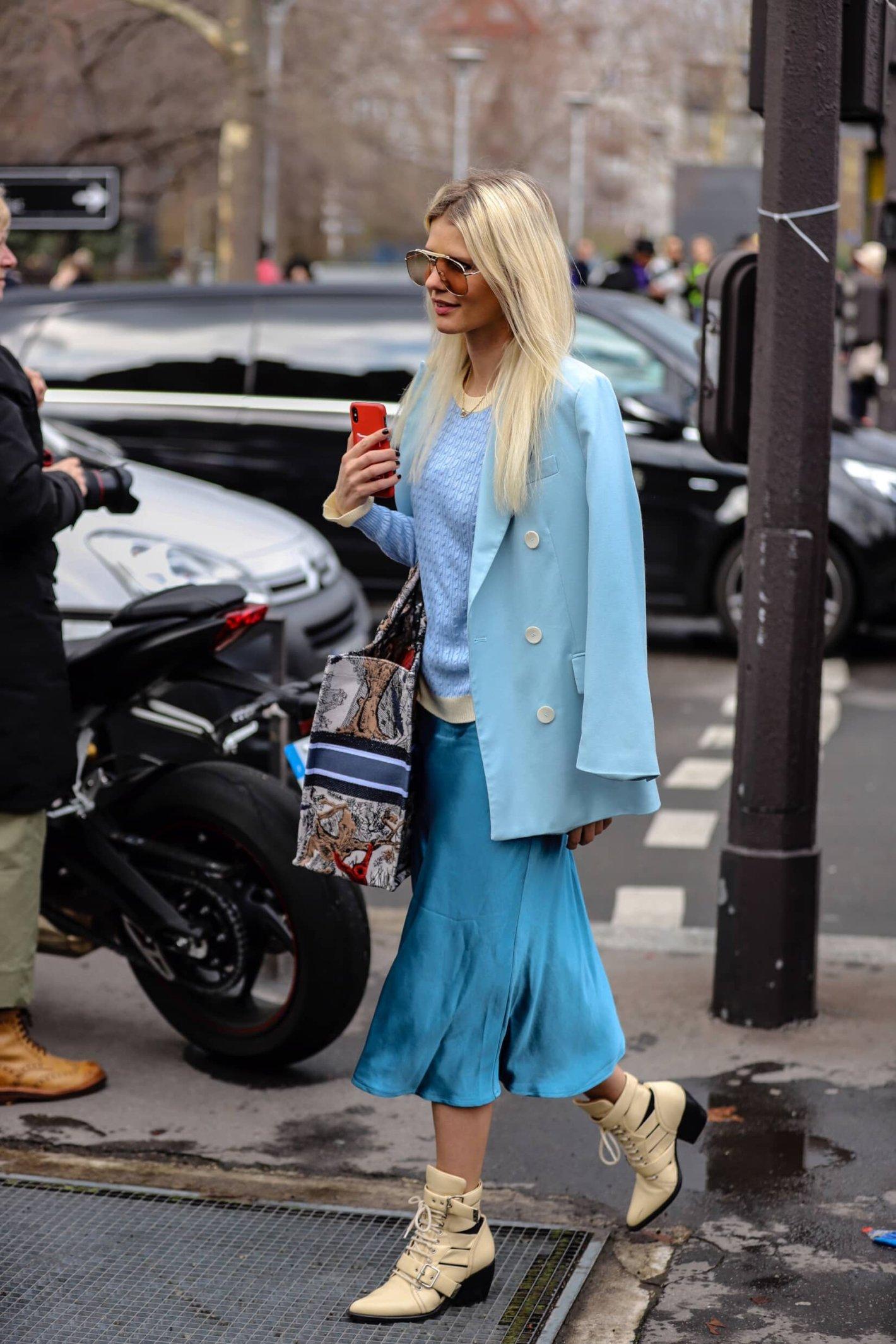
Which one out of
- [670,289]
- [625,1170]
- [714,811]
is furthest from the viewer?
[670,289]

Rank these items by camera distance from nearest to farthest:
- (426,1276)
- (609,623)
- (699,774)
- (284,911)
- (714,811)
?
(609,623) → (426,1276) → (284,911) → (714,811) → (699,774)

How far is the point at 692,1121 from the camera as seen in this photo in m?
3.65

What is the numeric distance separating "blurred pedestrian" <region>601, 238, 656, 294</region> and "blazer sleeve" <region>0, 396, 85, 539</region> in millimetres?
13556

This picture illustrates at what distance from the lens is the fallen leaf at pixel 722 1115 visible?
412 cm

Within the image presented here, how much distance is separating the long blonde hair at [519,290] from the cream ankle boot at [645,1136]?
1.15 meters

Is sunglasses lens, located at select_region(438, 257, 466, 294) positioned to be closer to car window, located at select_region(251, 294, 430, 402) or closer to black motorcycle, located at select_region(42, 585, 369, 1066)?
black motorcycle, located at select_region(42, 585, 369, 1066)

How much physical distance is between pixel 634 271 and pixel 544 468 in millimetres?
16866

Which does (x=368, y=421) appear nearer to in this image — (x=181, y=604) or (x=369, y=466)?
(x=369, y=466)

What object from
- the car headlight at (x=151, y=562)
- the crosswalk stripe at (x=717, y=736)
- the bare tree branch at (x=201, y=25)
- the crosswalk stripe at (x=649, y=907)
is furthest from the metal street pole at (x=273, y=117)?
the crosswalk stripe at (x=649, y=907)

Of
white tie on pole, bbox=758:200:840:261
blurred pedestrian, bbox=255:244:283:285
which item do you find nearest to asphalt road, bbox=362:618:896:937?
white tie on pole, bbox=758:200:840:261

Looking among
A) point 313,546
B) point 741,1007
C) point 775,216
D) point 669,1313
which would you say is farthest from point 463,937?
point 313,546

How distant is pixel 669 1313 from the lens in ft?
10.7

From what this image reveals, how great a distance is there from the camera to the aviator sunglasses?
10.3 feet

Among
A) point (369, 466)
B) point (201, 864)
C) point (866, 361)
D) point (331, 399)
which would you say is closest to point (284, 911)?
point (201, 864)
